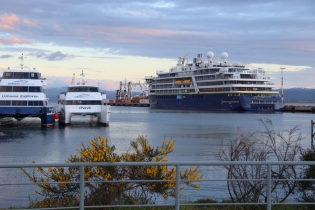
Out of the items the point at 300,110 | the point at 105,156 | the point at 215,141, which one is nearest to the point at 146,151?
the point at 105,156

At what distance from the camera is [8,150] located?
1090 inches

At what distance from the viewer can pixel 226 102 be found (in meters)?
91.8

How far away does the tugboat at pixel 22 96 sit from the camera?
136 feet

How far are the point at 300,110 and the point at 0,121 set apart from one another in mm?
74144

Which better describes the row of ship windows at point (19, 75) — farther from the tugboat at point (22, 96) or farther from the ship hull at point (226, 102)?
the ship hull at point (226, 102)

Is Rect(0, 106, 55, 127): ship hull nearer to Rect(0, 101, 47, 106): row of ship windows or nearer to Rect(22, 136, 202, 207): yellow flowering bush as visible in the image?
Rect(0, 101, 47, 106): row of ship windows

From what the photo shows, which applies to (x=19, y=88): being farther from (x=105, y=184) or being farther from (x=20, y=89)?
(x=105, y=184)

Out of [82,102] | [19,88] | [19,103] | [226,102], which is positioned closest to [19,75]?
[19,88]

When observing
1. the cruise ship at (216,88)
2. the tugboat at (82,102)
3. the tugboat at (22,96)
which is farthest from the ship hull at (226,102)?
the tugboat at (22,96)

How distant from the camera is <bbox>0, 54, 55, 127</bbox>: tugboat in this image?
41.4 metres

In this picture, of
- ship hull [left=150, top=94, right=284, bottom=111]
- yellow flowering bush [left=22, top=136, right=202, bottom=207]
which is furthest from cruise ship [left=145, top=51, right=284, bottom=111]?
yellow flowering bush [left=22, top=136, right=202, bottom=207]

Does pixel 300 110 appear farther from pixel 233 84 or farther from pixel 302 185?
pixel 302 185

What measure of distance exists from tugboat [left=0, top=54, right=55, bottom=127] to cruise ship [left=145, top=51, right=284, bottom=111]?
5237 cm

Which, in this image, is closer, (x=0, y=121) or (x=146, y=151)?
(x=146, y=151)
